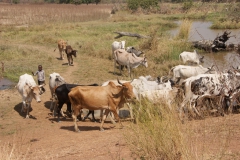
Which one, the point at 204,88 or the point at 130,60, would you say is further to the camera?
the point at 130,60

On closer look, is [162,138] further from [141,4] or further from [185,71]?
[141,4]

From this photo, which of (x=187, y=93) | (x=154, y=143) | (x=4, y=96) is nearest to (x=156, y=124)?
(x=154, y=143)

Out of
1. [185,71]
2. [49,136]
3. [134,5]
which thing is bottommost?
[49,136]

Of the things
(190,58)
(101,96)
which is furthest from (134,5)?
(101,96)

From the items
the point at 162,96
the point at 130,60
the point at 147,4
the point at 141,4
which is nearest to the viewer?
the point at 162,96

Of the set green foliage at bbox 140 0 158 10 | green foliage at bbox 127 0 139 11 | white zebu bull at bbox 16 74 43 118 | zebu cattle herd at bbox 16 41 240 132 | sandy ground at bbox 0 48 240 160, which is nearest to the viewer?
sandy ground at bbox 0 48 240 160

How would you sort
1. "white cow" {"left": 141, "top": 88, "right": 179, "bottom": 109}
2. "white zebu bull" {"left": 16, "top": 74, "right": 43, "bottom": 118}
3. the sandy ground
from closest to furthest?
the sandy ground
"white cow" {"left": 141, "top": 88, "right": 179, "bottom": 109}
"white zebu bull" {"left": 16, "top": 74, "right": 43, "bottom": 118}

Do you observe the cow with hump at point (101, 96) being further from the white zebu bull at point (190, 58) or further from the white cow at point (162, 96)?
the white zebu bull at point (190, 58)

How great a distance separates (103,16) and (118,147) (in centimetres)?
3286

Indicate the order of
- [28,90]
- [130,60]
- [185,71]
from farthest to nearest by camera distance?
1. [130,60]
2. [185,71]
3. [28,90]

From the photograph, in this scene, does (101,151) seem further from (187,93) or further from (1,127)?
(1,127)

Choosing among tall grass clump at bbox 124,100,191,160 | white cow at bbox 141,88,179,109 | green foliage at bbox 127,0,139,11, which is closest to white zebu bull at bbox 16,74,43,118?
white cow at bbox 141,88,179,109

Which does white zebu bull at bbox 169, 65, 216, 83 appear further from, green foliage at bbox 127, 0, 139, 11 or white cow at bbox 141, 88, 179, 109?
green foliage at bbox 127, 0, 139, 11

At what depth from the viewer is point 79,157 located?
19.9 feet
